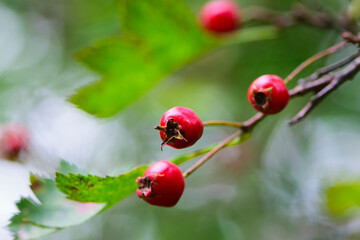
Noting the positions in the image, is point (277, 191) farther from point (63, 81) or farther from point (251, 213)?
point (63, 81)

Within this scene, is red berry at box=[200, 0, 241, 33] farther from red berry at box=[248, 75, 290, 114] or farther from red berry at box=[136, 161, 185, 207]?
red berry at box=[136, 161, 185, 207]

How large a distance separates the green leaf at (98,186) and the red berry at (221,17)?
1476mm

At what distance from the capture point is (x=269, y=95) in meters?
1.13

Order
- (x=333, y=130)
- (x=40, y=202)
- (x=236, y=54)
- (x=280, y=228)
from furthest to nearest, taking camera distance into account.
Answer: (x=236, y=54) < (x=333, y=130) < (x=280, y=228) < (x=40, y=202)

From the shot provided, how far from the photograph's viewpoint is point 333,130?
12.1 feet

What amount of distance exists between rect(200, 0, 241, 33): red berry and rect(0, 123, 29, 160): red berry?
125 cm

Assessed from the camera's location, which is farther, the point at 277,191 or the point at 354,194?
the point at 277,191

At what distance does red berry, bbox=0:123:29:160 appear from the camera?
2324mm

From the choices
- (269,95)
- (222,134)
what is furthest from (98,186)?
(222,134)

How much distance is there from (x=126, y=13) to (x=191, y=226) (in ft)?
7.11

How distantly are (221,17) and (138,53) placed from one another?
0.80 metres

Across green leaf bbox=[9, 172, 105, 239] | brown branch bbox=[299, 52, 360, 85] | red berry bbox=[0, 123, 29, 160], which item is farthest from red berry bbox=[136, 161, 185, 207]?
red berry bbox=[0, 123, 29, 160]

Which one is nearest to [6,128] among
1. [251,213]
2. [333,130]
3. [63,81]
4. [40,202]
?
[40,202]

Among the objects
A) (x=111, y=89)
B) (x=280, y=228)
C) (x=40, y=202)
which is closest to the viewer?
(x=40, y=202)
